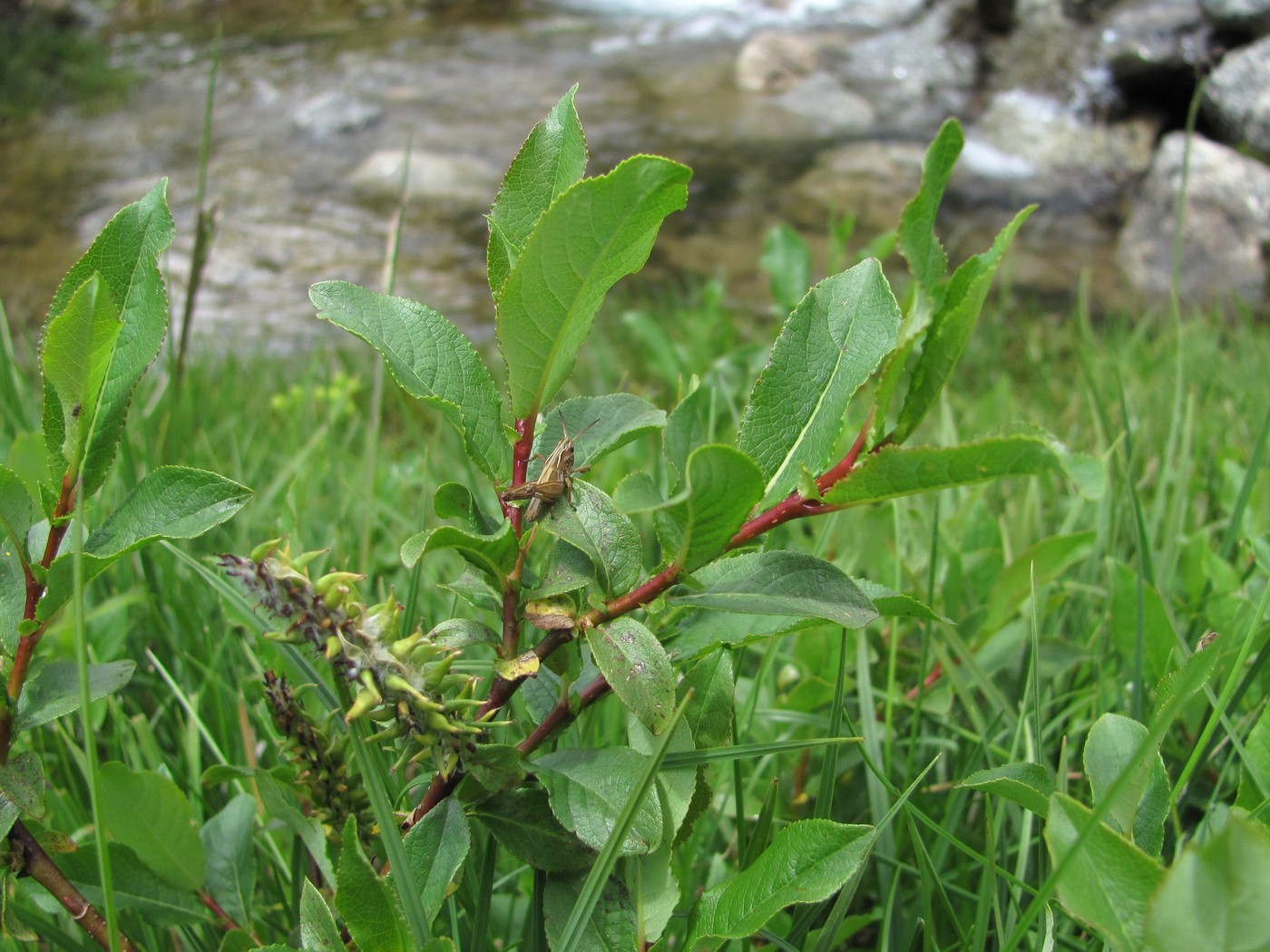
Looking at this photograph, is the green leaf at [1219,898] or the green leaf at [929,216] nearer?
the green leaf at [1219,898]

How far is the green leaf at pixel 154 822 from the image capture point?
0.80m

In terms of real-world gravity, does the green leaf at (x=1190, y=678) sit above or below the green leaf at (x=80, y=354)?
below

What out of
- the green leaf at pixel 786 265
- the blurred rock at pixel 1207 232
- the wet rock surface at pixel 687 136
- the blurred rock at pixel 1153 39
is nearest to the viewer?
the green leaf at pixel 786 265

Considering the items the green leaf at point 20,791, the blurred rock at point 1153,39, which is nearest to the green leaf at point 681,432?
the green leaf at point 20,791

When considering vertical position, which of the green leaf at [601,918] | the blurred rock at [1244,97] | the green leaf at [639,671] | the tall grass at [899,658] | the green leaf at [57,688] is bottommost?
the blurred rock at [1244,97]

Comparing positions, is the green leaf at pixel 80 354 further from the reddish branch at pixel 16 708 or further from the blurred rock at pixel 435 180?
the blurred rock at pixel 435 180

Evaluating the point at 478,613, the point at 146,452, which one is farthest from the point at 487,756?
the point at 146,452

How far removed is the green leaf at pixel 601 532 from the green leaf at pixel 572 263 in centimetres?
7

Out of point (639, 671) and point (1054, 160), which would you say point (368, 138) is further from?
point (639, 671)

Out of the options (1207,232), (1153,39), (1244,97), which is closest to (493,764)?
(1207,232)

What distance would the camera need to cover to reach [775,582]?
63 cm

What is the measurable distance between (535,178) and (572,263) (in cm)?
12

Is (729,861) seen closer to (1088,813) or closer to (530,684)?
(530,684)

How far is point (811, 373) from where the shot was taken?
69 cm
